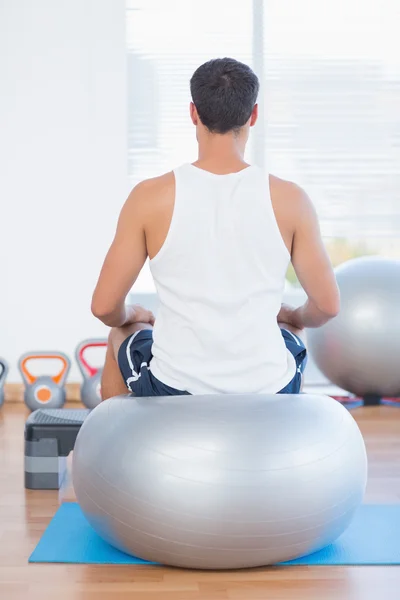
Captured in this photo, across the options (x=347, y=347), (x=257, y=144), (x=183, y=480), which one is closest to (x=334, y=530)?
(x=183, y=480)

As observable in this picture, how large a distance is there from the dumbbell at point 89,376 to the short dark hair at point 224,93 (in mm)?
2106

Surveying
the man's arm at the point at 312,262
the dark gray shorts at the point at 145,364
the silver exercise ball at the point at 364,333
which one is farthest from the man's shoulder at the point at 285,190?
the silver exercise ball at the point at 364,333

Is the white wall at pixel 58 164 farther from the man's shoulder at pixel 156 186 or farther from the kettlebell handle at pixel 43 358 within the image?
the man's shoulder at pixel 156 186

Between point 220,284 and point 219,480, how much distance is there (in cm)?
41

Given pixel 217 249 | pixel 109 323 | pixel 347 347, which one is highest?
pixel 217 249

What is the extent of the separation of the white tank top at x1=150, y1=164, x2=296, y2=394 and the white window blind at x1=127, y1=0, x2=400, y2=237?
2.58 meters

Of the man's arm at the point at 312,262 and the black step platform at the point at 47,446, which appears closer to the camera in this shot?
the man's arm at the point at 312,262

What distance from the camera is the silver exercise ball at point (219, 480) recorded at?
6.04ft

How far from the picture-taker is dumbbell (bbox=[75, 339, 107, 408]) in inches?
153

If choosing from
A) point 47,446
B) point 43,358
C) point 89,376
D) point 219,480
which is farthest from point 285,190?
point 43,358

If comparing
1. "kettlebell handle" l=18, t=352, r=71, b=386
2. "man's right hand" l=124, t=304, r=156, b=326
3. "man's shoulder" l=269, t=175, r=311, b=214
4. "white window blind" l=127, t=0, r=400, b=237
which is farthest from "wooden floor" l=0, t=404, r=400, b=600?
"white window blind" l=127, t=0, r=400, b=237

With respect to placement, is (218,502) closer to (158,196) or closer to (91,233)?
(158,196)

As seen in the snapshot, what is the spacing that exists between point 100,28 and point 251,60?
0.75 meters

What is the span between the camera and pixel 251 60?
14.7ft
